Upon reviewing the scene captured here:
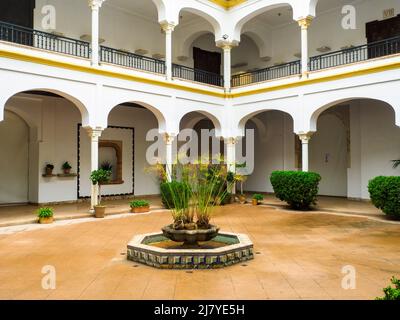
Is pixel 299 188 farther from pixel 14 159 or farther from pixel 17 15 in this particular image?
pixel 17 15

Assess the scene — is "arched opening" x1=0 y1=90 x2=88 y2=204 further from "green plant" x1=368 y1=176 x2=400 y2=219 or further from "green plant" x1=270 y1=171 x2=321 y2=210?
"green plant" x1=368 y1=176 x2=400 y2=219

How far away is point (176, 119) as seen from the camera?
14.7 m

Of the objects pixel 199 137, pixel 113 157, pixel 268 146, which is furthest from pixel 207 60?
pixel 113 157

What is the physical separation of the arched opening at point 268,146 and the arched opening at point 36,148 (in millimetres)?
9451

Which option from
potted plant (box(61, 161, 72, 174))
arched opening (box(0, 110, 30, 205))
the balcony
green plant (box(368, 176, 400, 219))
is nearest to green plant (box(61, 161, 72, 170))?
potted plant (box(61, 161, 72, 174))

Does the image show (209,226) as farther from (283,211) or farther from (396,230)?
(283,211)

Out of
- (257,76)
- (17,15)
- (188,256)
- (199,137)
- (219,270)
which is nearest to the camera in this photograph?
(219,270)

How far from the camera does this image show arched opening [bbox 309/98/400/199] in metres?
14.6

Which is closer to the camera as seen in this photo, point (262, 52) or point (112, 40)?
point (112, 40)

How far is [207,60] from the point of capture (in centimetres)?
1930

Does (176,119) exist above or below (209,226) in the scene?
above

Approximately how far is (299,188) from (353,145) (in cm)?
462

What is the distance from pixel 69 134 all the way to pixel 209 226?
34.5ft

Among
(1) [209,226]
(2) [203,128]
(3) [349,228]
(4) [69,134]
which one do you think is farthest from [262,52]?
(1) [209,226]
